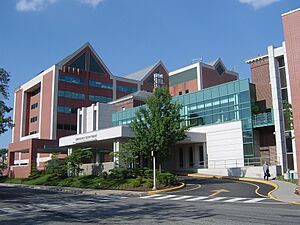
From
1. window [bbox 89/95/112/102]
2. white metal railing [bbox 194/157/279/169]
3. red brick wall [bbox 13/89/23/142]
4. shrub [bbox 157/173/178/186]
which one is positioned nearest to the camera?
shrub [bbox 157/173/178/186]

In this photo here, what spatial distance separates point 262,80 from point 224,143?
791cm

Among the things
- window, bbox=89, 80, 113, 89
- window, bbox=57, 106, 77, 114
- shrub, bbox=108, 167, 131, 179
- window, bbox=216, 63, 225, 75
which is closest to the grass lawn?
shrub, bbox=108, 167, 131, 179

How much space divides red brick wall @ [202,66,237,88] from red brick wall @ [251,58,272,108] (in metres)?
25.9

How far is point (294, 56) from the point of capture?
20.0 metres

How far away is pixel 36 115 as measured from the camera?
76000 mm

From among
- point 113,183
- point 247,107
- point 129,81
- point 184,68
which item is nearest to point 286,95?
point 247,107

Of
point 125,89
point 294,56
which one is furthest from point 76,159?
point 125,89

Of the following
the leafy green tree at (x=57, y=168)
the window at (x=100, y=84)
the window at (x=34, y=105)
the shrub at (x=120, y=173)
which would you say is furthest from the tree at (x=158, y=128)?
the window at (x=34, y=105)

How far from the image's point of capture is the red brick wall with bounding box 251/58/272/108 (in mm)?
38469

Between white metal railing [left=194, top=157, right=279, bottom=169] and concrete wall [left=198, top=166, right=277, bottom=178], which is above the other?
white metal railing [left=194, top=157, right=279, bottom=169]

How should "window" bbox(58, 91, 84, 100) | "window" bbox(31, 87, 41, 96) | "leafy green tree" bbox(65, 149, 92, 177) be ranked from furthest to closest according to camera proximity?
"window" bbox(31, 87, 41, 96)
"window" bbox(58, 91, 84, 100)
"leafy green tree" bbox(65, 149, 92, 177)

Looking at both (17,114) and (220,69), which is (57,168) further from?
(17,114)

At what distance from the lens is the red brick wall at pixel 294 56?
1942cm

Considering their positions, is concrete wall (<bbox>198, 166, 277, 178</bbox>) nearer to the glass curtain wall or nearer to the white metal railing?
the white metal railing
